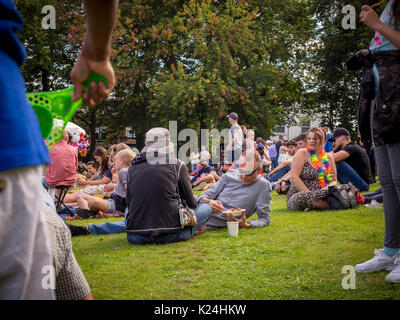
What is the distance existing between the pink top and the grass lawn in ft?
7.58

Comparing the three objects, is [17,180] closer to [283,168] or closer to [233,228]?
[233,228]

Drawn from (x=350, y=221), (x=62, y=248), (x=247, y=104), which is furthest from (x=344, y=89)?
(x=62, y=248)

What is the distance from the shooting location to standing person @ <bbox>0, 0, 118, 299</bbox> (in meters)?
0.99

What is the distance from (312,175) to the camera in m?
7.62

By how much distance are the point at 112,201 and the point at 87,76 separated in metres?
6.89

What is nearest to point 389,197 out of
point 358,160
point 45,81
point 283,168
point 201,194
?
point 201,194

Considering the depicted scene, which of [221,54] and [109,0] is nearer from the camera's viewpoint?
[109,0]

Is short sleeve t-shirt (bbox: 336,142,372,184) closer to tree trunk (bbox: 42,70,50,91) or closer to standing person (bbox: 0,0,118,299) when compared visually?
standing person (bbox: 0,0,118,299)

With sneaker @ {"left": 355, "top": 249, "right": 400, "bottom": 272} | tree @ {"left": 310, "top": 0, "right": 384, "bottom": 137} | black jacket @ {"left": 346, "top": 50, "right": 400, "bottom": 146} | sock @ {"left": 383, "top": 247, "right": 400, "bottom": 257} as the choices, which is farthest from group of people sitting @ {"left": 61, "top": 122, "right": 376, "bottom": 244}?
tree @ {"left": 310, "top": 0, "right": 384, "bottom": 137}

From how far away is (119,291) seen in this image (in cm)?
316

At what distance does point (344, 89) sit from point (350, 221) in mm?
23347

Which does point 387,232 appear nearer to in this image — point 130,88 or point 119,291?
point 119,291

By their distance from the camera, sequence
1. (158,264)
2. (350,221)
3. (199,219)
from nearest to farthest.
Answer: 1. (158,264)
2. (199,219)
3. (350,221)

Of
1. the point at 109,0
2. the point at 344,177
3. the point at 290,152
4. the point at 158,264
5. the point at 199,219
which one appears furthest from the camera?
the point at 290,152
